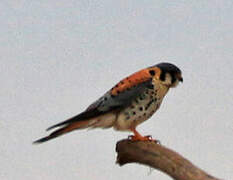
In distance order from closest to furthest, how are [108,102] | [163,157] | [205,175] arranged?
[205,175], [163,157], [108,102]

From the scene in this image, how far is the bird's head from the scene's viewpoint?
5051 mm

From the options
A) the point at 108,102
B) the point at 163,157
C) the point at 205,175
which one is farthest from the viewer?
the point at 108,102

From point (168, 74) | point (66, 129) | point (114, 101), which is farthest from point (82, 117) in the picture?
point (168, 74)

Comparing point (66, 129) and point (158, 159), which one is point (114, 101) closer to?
point (66, 129)

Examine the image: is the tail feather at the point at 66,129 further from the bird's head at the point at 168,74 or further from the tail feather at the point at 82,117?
the bird's head at the point at 168,74

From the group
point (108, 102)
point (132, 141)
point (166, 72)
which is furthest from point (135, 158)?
point (166, 72)

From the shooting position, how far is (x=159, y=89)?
16.5ft

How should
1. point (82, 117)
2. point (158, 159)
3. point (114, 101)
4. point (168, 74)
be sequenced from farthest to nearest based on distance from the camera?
point (168, 74) < point (114, 101) < point (82, 117) < point (158, 159)

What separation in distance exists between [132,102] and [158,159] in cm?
62

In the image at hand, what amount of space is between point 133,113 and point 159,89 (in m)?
0.36

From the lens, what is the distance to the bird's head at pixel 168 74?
5051 millimetres

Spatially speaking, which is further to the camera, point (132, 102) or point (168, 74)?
point (168, 74)

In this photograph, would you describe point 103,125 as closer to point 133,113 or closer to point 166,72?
point 133,113

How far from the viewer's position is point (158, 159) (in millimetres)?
4555
